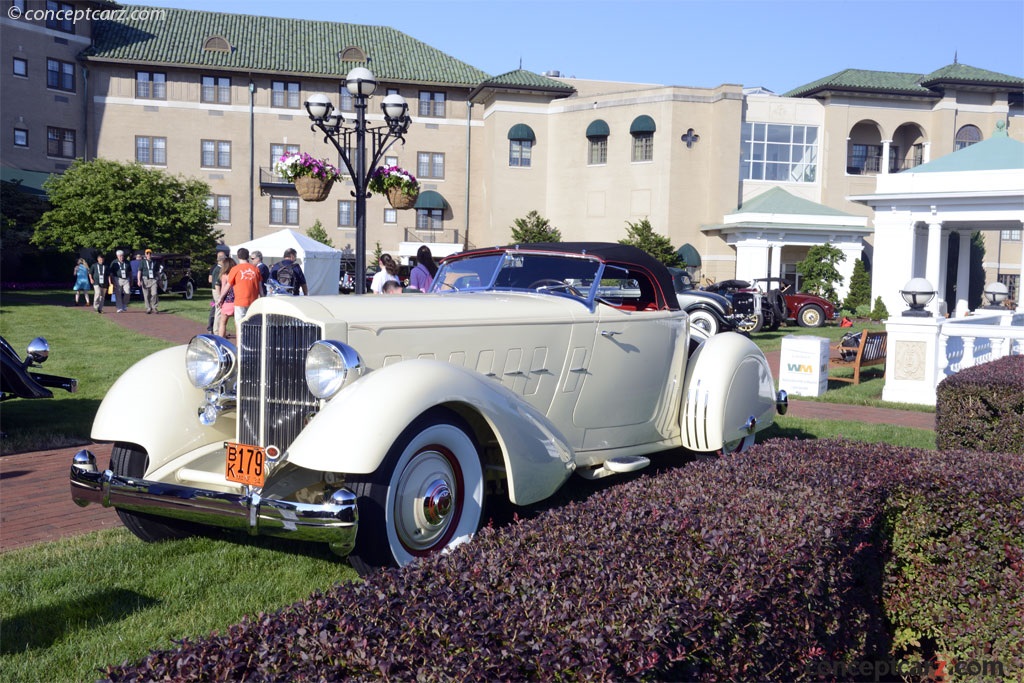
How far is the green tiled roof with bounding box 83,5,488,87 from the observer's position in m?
44.3

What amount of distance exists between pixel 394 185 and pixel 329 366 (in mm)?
8981

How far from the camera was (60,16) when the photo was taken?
42094 mm

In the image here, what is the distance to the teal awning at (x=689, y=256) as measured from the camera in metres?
42.7

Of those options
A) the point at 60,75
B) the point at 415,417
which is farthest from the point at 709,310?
the point at 60,75

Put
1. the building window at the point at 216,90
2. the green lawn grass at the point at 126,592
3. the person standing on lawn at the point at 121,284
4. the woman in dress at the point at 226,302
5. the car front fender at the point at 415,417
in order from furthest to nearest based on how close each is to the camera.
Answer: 1. the building window at the point at 216,90
2. the person standing on lawn at the point at 121,284
3. the woman in dress at the point at 226,302
4. the car front fender at the point at 415,417
5. the green lawn grass at the point at 126,592

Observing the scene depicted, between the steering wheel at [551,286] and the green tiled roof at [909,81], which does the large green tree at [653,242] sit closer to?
the green tiled roof at [909,81]

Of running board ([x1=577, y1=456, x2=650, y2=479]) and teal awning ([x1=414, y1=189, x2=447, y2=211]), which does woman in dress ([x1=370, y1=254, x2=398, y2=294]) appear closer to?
running board ([x1=577, y1=456, x2=650, y2=479])

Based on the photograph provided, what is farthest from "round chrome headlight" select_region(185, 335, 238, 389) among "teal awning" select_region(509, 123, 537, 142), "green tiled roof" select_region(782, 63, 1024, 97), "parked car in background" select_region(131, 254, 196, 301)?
"green tiled roof" select_region(782, 63, 1024, 97)

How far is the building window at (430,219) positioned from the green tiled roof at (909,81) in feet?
68.5

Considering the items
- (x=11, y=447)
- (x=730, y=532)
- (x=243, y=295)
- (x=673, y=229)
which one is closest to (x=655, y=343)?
(x=730, y=532)

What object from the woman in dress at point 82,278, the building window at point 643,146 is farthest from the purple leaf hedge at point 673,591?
the building window at point 643,146

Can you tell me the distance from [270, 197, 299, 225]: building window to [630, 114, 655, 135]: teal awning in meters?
18.4

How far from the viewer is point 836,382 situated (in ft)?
45.7

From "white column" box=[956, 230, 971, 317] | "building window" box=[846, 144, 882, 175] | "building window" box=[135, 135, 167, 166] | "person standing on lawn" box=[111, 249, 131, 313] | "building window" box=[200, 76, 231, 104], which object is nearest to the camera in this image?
"person standing on lawn" box=[111, 249, 131, 313]
